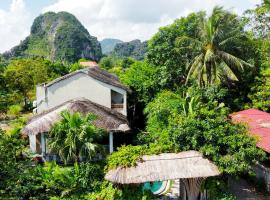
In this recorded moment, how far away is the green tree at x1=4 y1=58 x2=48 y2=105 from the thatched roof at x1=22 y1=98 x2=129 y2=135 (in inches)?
687

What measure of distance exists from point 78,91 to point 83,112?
11.6ft

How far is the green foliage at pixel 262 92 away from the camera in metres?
23.0

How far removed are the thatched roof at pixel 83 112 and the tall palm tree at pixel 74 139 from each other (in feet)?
7.92

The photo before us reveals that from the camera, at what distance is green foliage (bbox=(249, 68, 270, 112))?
2295 centimetres

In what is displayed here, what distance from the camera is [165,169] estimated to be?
13.7 metres

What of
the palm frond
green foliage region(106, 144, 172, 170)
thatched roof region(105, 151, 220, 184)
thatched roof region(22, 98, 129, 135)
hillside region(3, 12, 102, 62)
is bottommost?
thatched roof region(105, 151, 220, 184)

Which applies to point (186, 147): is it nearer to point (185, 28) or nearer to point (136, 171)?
point (136, 171)

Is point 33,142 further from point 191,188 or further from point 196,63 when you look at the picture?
point 196,63

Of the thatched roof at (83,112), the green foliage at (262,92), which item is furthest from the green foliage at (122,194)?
the green foliage at (262,92)

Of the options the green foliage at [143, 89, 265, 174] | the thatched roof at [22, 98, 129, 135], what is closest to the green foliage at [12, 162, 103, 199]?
the thatched roof at [22, 98, 129, 135]

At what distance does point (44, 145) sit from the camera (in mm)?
18500

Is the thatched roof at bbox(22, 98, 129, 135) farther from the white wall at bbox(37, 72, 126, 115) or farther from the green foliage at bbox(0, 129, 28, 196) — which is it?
the green foliage at bbox(0, 129, 28, 196)

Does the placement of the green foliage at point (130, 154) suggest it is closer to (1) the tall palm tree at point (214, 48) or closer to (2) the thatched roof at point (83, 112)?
(2) the thatched roof at point (83, 112)

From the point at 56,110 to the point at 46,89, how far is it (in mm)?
3173
